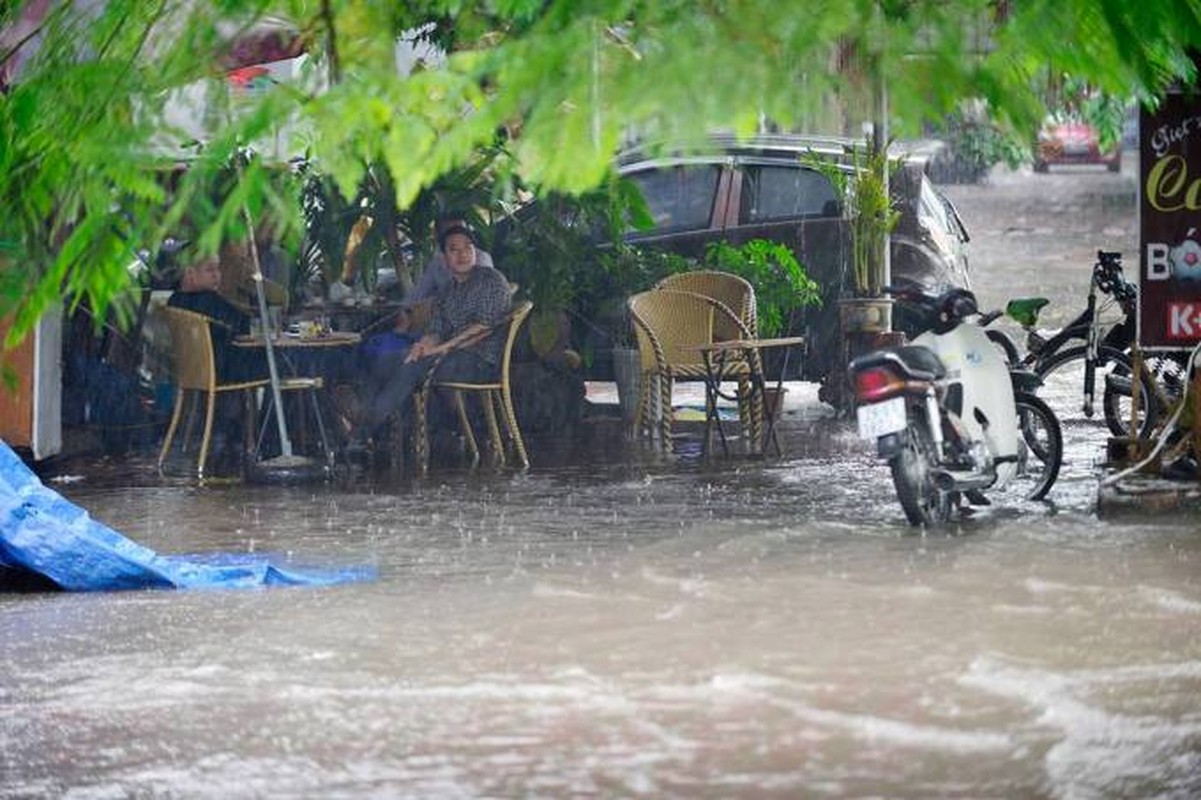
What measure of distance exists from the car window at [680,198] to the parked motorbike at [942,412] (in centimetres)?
578

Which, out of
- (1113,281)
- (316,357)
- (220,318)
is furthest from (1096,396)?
Result: (220,318)

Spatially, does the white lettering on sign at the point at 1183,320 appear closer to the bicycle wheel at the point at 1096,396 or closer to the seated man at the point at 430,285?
the bicycle wheel at the point at 1096,396

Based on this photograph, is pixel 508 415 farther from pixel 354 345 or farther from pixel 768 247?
pixel 768 247

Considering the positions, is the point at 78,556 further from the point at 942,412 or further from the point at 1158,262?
the point at 1158,262

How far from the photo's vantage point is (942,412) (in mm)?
10883

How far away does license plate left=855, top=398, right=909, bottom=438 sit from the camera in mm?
10484

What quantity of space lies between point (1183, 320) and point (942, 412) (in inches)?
62.0

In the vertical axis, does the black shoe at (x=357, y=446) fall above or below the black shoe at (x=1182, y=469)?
above

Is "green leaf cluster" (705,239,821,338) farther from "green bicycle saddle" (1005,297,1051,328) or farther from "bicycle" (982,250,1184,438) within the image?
"green bicycle saddle" (1005,297,1051,328)

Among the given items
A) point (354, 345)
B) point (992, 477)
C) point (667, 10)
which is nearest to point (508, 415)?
point (354, 345)

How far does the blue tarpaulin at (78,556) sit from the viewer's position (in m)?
9.21

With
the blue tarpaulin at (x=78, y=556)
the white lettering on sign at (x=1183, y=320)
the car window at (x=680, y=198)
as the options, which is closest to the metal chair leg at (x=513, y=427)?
the car window at (x=680, y=198)

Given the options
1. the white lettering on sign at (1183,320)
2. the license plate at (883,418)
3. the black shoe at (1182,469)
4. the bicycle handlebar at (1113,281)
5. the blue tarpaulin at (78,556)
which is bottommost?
the blue tarpaulin at (78,556)

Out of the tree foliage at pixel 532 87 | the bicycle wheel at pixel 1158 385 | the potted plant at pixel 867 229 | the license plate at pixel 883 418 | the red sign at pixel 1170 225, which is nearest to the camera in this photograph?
the tree foliage at pixel 532 87
